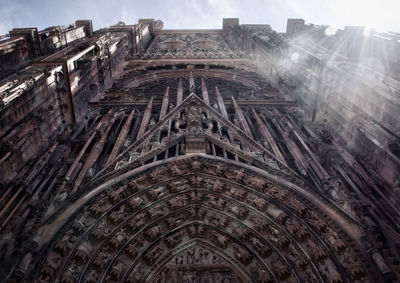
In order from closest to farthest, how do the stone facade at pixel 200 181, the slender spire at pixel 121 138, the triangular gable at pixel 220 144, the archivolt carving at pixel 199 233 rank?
1. the archivolt carving at pixel 199 233
2. the stone facade at pixel 200 181
3. the triangular gable at pixel 220 144
4. the slender spire at pixel 121 138

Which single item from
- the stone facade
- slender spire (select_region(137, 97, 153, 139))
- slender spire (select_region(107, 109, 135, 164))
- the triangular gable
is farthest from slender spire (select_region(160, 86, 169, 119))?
slender spire (select_region(107, 109, 135, 164))

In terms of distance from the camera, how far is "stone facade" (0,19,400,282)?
683 cm

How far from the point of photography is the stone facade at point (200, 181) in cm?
683

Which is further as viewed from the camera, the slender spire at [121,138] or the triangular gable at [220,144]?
the slender spire at [121,138]

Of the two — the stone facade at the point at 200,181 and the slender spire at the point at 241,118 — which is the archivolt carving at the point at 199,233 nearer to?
the stone facade at the point at 200,181

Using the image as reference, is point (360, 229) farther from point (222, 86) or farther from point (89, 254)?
point (222, 86)

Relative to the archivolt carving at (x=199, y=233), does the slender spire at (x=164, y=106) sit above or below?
above

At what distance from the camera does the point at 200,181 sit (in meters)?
Answer: 9.27

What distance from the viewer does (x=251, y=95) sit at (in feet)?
53.9

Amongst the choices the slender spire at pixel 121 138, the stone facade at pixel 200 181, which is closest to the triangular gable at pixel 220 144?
the stone facade at pixel 200 181

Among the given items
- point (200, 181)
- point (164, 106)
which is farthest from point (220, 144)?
point (164, 106)

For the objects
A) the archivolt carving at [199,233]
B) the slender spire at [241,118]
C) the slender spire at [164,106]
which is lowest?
the archivolt carving at [199,233]

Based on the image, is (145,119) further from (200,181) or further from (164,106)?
(200,181)

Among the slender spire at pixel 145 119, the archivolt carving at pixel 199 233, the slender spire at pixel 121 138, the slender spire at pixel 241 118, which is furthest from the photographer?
the slender spire at pixel 241 118
